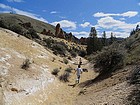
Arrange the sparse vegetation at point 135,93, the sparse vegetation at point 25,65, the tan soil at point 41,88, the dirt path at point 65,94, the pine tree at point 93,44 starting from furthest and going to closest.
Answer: the pine tree at point 93,44
the sparse vegetation at point 25,65
the dirt path at point 65,94
the tan soil at point 41,88
the sparse vegetation at point 135,93

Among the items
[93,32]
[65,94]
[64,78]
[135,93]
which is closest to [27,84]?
[65,94]

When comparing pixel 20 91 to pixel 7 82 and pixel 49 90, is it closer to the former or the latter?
pixel 7 82

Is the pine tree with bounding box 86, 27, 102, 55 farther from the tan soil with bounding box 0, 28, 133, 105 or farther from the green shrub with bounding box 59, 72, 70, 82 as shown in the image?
the tan soil with bounding box 0, 28, 133, 105

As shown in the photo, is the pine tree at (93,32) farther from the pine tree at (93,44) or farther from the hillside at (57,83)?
the hillside at (57,83)

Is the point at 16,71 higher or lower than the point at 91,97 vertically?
higher

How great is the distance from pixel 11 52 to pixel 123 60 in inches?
378

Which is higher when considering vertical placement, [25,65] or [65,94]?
[25,65]

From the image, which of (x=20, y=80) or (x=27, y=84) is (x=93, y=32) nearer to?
(x=27, y=84)

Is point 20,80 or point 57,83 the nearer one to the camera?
point 20,80

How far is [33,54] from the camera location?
1004 inches

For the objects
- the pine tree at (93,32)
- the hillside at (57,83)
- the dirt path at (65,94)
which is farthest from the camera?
the pine tree at (93,32)

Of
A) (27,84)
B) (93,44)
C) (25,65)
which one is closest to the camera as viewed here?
(27,84)

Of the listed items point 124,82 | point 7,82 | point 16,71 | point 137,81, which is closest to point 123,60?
point 124,82

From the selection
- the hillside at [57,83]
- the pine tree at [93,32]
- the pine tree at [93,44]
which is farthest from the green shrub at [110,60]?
the pine tree at [93,32]
